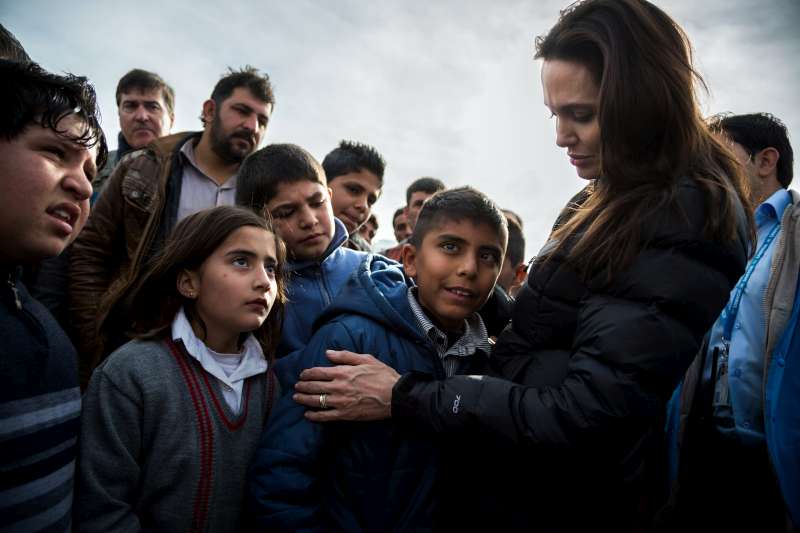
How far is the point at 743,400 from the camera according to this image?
2.54 m

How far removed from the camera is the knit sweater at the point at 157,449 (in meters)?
1.54

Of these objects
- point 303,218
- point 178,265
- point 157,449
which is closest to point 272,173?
point 303,218

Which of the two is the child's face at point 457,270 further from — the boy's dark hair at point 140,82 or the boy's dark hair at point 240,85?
A: the boy's dark hair at point 140,82

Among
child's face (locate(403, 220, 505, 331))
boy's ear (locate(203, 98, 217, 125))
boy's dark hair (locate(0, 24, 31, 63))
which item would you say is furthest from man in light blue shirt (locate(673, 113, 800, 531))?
boy's ear (locate(203, 98, 217, 125))

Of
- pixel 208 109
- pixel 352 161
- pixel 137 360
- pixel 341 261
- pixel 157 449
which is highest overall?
pixel 208 109

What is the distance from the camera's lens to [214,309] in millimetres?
1936

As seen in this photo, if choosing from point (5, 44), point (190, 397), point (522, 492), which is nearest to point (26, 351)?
point (190, 397)

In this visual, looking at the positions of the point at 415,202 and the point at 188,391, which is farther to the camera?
the point at 415,202

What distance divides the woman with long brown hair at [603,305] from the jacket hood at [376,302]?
0.70 feet

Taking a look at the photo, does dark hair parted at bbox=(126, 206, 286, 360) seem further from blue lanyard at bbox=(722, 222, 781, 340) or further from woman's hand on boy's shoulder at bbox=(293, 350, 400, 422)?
blue lanyard at bbox=(722, 222, 781, 340)

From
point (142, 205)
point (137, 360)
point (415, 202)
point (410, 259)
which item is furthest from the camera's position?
point (415, 202)

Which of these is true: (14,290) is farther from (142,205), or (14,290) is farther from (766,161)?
(766,161)

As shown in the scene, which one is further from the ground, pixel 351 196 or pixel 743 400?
pixel 351 196

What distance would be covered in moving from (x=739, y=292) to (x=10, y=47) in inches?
151
